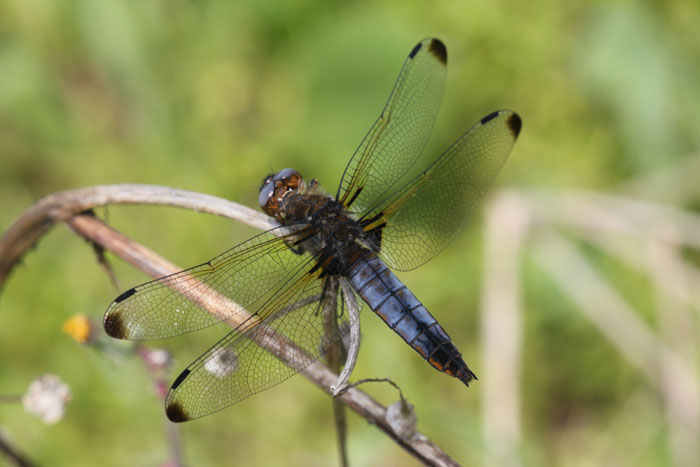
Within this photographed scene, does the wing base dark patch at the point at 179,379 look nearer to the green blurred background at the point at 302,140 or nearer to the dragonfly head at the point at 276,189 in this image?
the dragonfly head at the point at 276,189

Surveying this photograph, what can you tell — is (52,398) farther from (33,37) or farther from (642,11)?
(642,11)

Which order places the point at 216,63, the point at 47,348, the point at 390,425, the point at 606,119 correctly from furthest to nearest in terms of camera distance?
the point at 216,63 → the point at 606,119 → the point at 47,348 → the point at 390,425

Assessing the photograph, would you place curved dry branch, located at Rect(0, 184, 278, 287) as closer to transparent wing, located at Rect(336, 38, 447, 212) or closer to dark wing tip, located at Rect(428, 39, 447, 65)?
transparent wing, located at Rect(336, 38, 447, 212)

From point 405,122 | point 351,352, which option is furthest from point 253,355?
point 405,122

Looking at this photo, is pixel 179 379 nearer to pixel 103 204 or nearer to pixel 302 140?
pixel 103 204

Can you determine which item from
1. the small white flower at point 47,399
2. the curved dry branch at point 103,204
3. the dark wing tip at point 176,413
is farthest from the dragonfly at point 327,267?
the small white flower at point 47,399

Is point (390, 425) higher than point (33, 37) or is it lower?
lower

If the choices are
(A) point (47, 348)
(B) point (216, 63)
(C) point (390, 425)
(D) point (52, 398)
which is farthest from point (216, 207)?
(B) point (216, 63)
